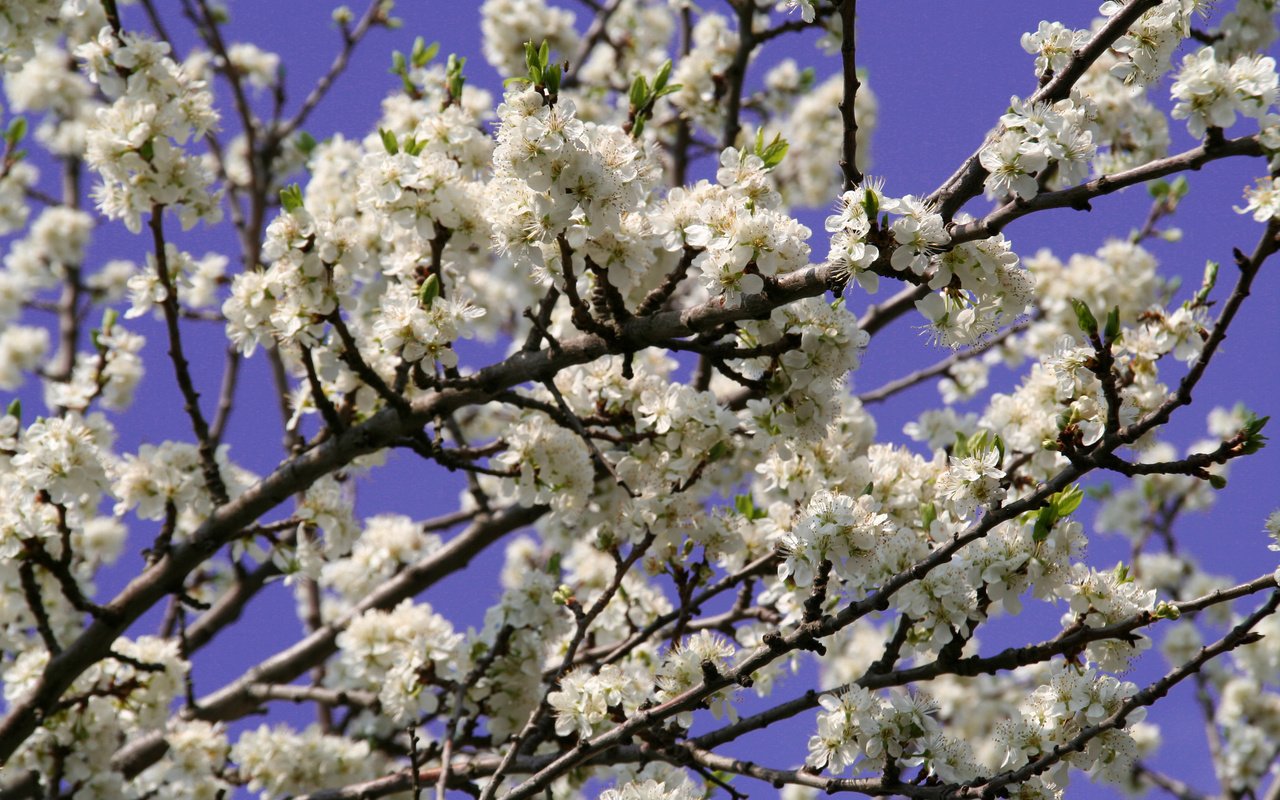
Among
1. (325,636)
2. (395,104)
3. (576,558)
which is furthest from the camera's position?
(576,558)

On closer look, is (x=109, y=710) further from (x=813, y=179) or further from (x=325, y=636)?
(x=813, y=179)

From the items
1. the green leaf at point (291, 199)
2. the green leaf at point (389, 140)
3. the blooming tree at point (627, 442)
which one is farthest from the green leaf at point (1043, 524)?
the green leaf at point (291, 199)

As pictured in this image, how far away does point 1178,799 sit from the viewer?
948 cm

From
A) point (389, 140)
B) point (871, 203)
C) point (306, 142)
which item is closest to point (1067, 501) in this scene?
point (871, 203)

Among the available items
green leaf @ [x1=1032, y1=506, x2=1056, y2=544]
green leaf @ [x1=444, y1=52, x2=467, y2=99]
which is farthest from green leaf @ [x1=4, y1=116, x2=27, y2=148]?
green leaf @ [x1=1032, y1=506, x2=1056, y2=544]

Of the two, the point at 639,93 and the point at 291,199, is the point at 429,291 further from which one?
the point at 639,93

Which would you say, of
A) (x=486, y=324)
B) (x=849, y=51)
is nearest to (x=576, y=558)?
(x=486, y=324)

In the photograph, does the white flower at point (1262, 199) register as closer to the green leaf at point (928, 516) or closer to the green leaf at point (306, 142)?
the green leaf at point (928, 516)

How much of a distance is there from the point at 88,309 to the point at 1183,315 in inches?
339

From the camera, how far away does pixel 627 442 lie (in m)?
4.39

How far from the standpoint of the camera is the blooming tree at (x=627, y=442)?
3.21 m

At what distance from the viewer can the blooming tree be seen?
10.5ft

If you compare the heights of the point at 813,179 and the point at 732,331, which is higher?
the point at 813,179

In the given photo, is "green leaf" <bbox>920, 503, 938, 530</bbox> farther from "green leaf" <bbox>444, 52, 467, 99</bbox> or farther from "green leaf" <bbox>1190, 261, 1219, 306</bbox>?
"green leaf" <bbox>444, 52, 467, 99</bbox>
